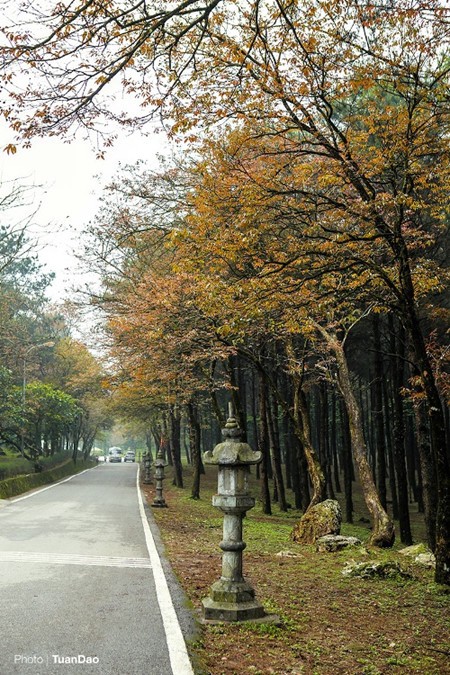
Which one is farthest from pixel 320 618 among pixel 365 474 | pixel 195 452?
pixel 195 452

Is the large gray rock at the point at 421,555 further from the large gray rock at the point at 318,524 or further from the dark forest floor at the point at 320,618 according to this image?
the large gray rock at the point at 318,524

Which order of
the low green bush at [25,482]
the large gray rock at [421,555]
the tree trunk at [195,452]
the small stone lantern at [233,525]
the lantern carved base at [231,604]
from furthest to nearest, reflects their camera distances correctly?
1. the tree trunk at [195,452]
2. the low green bush at [25,482]
3. the large gray rock at [421,555]
4. the small stone lantern at [233,525]
5. the lantern carved base at [231,604]

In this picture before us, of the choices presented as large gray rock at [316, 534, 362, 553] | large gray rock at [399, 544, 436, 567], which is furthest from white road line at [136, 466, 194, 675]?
large gray rock at [399, 544, 436, 567]

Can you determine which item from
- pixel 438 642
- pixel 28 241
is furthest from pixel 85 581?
pixel 28 241

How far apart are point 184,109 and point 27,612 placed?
245 inches

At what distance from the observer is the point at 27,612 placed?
5.52 meters

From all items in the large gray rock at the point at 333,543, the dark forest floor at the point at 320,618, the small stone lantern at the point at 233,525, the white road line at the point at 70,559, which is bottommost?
the large gray rock at the point at 333,543

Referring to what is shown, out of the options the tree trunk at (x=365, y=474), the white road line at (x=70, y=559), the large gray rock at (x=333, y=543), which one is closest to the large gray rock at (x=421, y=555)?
the large gray rock at (x=333, y=543)

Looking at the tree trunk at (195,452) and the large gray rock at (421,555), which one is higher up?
the tree trunk at (195,452)

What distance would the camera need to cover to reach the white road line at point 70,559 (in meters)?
8.17

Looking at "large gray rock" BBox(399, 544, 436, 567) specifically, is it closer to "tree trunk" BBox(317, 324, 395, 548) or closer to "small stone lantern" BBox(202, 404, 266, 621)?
"tree trunk" BBox(317, 324, 395, 548)

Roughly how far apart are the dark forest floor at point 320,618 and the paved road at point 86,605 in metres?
0.37

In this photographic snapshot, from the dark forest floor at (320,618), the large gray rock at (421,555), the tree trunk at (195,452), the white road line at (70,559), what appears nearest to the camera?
the dark forest floor at (320,618)

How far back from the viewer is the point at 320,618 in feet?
20.2
